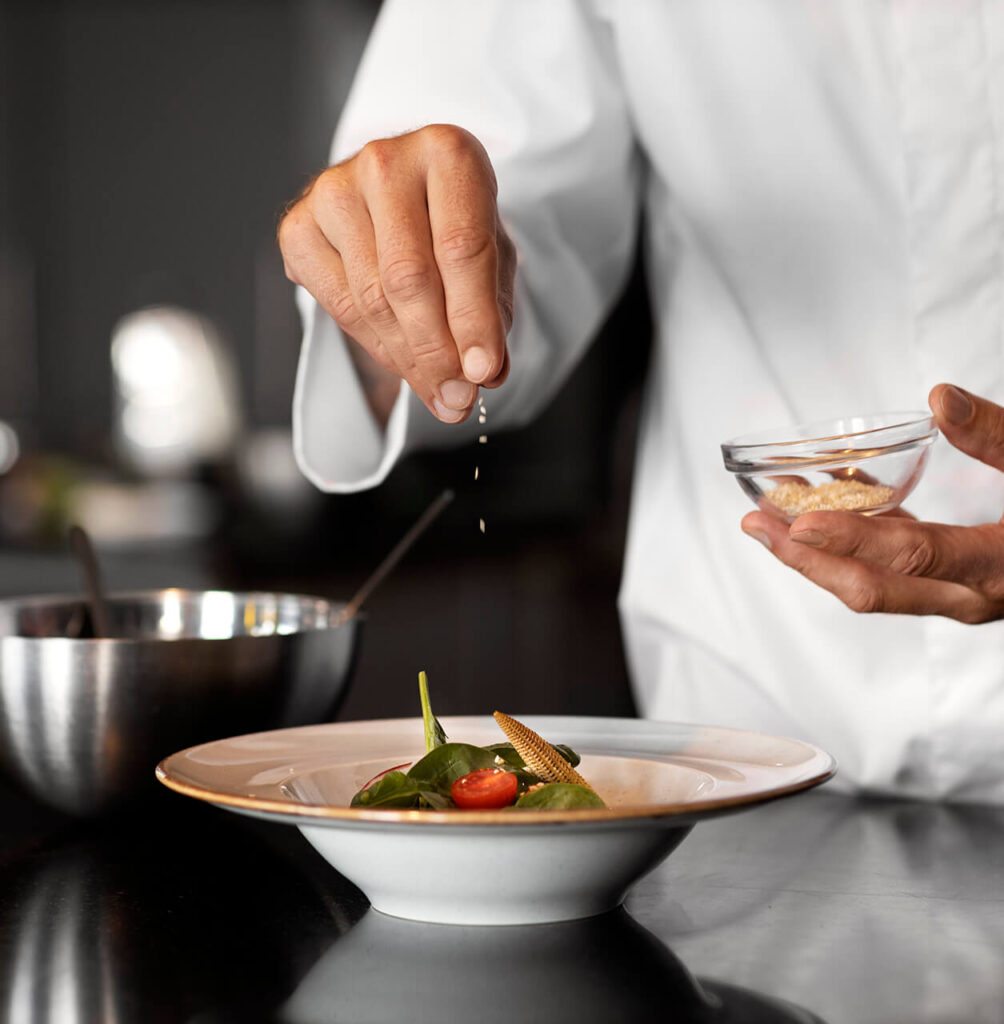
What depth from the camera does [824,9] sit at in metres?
0.97

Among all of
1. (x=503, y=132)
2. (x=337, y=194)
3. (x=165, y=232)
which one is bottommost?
(x=337, y=194)

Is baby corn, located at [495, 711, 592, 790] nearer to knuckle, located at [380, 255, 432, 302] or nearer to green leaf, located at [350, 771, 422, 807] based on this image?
green leaf, located at [350, 771, 422, 807]

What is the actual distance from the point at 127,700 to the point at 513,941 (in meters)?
0.28

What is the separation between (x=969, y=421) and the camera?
67 centimetres

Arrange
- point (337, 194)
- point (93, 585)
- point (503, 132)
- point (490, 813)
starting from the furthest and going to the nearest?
point (503, 132), point (93, 585), point (337, 194), point (490, 813)

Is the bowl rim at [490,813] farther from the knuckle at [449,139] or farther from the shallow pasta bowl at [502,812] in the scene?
the knuckle at [449,139]

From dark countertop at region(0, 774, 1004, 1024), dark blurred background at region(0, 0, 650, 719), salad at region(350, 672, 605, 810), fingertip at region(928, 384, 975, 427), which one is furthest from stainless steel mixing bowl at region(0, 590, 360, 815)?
dark blurred background at region(0, 0, 650, 719)

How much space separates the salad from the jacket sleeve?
1.36ft

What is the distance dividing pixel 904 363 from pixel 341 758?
0.56m

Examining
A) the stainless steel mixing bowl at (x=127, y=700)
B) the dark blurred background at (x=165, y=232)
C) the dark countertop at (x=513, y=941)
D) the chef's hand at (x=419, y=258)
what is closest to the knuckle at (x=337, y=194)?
the chef's hand at (x=419, y=258)

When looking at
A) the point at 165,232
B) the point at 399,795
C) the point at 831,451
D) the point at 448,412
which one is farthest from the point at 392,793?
the point at 165,232

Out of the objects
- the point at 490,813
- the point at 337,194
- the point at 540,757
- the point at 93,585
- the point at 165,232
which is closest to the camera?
the point at 490,813

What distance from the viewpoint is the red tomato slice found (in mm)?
563

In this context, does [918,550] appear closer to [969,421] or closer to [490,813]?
[969,421]
